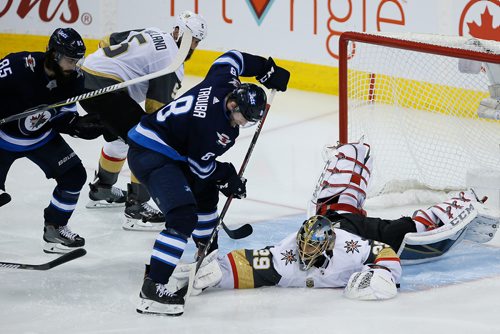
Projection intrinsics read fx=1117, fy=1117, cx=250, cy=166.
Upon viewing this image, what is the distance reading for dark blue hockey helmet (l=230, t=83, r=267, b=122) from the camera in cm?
393

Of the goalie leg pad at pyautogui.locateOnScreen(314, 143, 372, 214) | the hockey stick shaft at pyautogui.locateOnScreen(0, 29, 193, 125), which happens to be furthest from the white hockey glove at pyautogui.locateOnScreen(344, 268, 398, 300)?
the hockey stick shaft at pyautogui.locateOnScreen(0, 29, 193, 125)

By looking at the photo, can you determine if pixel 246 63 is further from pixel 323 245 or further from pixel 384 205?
pixel 384 205

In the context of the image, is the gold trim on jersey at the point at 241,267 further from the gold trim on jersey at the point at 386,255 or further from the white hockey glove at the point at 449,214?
the white hockey glove at the point at 449,214

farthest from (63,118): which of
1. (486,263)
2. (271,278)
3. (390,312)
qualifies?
(486,263)

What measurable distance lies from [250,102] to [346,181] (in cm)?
96

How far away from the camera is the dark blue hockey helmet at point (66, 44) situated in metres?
4.23

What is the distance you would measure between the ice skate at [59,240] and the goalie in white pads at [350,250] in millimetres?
585

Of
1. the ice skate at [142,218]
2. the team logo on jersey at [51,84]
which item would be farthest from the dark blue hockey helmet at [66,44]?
the ice skate at [142,218]

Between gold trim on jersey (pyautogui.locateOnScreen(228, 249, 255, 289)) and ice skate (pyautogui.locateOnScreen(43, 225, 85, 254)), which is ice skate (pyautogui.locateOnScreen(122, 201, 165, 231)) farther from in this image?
gold trim on jersey (pyautogui.locateOnScreen(228, 249, 255, 289))

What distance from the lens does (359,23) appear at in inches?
286

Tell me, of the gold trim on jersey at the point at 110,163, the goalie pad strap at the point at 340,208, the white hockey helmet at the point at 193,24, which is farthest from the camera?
the gold trim on jersey at the point at 110,163

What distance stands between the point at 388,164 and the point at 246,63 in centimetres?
146

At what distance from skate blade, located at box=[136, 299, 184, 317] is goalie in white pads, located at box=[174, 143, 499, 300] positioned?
17 cm

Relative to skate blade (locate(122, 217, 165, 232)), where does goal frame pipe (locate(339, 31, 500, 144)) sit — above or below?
above
